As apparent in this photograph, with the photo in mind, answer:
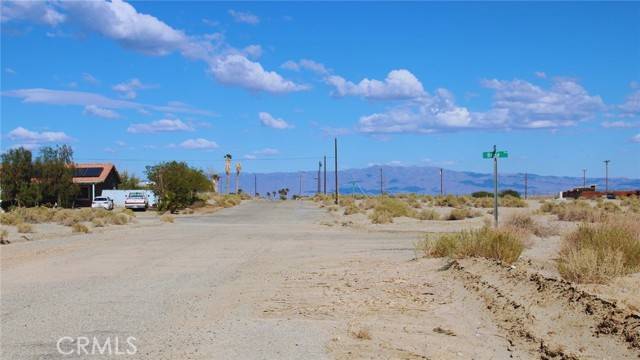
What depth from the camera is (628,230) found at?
45.7ft

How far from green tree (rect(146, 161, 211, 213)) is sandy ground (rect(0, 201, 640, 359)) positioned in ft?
153

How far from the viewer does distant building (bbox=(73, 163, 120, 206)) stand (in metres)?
80.1

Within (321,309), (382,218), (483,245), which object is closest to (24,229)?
(382,218)

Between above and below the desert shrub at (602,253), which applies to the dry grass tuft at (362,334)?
below

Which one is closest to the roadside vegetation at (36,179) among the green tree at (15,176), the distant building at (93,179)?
the green tree at (15,176)

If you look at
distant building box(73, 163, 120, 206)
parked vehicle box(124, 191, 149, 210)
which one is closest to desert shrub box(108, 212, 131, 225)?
parked vehicle box(124, 191, 149, 210)

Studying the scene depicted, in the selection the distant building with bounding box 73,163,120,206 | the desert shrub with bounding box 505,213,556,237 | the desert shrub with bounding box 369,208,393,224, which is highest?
the distant building with bounding box 73,163,120,206

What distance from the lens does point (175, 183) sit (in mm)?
68188

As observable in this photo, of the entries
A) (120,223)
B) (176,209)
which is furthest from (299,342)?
(176,209)

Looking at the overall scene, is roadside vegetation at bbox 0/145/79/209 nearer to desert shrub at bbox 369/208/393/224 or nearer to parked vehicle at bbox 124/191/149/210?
parked vehicle at bbox 124/191/149/210

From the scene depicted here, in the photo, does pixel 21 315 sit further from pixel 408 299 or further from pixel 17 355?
pixel 408 299

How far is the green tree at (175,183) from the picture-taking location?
65.7 meters

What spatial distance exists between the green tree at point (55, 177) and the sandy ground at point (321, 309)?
163 ft

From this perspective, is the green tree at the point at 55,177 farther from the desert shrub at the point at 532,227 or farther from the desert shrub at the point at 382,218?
the desert shrub at the point at 532,227
